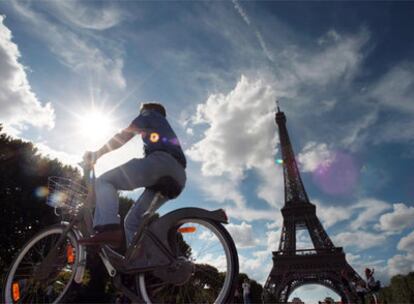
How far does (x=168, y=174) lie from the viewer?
9.39 feet

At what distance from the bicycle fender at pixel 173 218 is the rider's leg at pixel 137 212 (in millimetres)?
255

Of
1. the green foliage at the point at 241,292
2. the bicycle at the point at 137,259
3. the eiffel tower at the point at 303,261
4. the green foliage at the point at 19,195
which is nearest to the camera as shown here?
the bicycle at the point at 137,259

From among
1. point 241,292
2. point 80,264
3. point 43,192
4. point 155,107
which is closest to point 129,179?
point 155,107

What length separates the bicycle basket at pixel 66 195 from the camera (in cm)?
334

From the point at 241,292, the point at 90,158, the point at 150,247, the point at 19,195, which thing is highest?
the point at 19,195

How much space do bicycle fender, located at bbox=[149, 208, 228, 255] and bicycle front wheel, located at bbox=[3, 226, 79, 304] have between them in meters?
0.99

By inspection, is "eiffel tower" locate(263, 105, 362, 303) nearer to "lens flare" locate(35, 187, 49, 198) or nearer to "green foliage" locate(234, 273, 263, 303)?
"green foliage" locate(234, 273, 263, 303)

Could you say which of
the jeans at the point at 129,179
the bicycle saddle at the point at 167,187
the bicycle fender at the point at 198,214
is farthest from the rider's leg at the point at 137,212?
the bicycle fender at the point at 198,214

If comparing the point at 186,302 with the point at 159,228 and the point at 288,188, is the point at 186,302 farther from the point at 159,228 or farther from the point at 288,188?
the point at 288,188

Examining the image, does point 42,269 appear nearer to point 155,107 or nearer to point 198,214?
point 198,214

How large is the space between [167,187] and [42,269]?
1.68 meters

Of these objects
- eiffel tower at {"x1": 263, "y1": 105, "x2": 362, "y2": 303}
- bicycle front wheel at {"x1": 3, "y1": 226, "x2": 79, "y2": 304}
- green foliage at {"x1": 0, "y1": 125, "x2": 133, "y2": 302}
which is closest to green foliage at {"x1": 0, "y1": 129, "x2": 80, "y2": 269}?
green foliage at {"x1": 0, "y1": 125, "x2": 133, "y2": 302}

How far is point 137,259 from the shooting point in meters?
2.76

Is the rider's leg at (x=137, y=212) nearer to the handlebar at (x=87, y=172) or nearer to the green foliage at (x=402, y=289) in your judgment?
the handlebar at (x=87, y=172)
